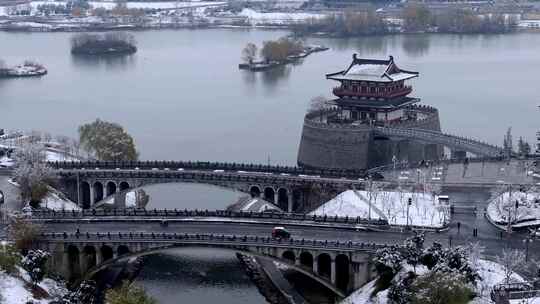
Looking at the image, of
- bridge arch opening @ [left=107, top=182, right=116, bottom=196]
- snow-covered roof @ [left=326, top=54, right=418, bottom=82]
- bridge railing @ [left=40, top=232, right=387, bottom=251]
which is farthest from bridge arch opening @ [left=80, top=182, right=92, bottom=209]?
snow-covered roof @ [left=326, top=54, right=418, bottom=82]

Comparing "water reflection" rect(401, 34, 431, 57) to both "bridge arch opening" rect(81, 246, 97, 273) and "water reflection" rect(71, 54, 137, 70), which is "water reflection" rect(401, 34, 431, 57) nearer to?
"water reflection" rect(71, 54, 137, 70)

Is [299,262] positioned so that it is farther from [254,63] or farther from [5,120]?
[254,63]

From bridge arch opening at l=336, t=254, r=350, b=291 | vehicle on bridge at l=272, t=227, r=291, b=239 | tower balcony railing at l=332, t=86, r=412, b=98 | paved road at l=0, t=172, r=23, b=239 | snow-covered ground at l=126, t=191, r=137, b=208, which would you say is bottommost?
snow-covered ground at l=126, t=191, r=137, b=208

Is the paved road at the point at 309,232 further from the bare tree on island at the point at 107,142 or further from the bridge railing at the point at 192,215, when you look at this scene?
the bare tree on island at the point at 107,142

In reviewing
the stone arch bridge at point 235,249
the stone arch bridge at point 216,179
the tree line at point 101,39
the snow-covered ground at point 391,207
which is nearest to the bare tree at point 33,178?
the stone arch bridge at point 216,179

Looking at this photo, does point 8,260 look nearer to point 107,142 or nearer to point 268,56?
point 107,142

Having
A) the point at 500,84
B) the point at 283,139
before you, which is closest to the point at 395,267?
the point at 283,139

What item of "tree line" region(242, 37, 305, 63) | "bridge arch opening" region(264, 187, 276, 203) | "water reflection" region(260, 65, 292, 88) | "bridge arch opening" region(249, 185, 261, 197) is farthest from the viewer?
"tree line" region(242, 37, 305, 63)
